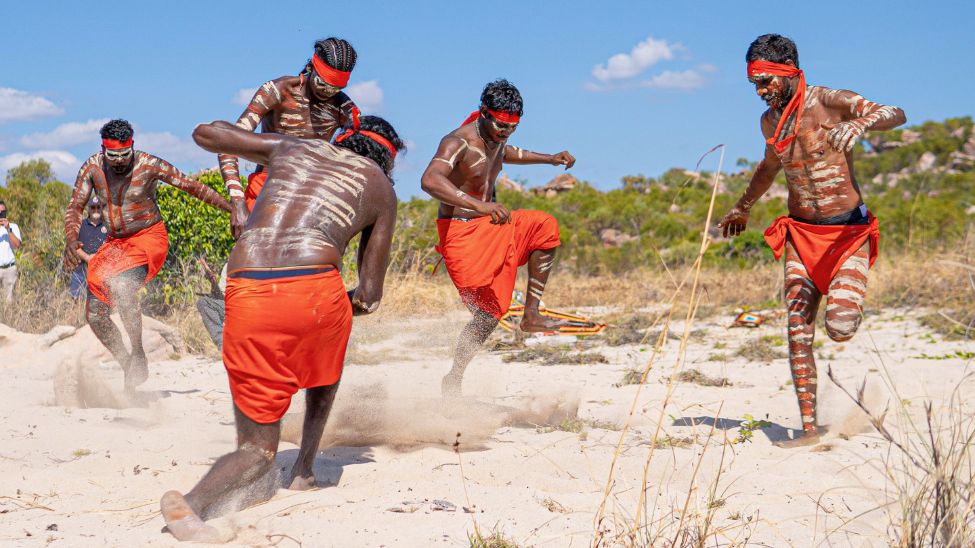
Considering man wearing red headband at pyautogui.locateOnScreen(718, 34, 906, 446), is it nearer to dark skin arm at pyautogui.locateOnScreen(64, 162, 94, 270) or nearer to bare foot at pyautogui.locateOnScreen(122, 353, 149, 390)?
bare foot at pyautogui.locateOnScreen(122, 353, 149, 390)

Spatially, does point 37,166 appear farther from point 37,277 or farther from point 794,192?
point 794,192

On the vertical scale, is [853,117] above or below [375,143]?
above

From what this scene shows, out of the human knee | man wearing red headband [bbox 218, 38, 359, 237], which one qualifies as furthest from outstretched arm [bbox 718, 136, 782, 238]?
man wearing red headband [bbox 218, 38, 359, 237]

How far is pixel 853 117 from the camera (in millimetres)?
4598

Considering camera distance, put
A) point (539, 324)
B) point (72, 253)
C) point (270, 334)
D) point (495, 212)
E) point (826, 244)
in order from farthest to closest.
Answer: point (72, 253)
point (539, 324)
point (495, 212)
point (826, 244)
point (270, 334)

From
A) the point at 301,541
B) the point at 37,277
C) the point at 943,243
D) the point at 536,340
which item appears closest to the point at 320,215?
the point at 301,541

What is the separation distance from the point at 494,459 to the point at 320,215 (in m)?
1.48

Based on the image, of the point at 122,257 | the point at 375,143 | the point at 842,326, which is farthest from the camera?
the point at 122,257

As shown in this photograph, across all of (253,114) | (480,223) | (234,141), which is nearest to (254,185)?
(253,114)

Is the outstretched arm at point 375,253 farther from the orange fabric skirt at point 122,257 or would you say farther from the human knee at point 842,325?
the orange fabric skirt at point 122,257

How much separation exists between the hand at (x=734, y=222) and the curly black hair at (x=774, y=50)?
0.86 metres

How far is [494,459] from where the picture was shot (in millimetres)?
4227

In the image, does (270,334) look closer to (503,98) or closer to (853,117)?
(503,98)

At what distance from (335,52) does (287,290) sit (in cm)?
193
